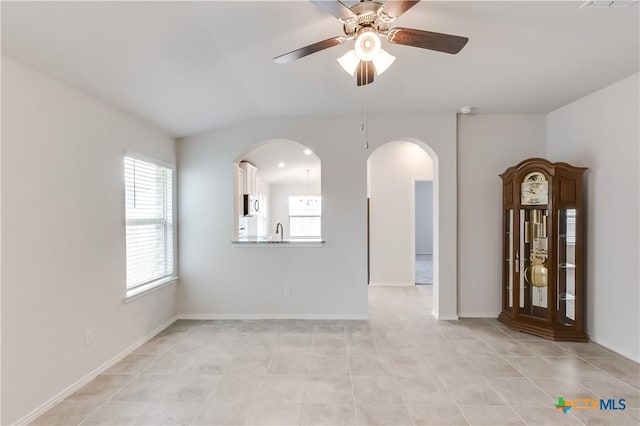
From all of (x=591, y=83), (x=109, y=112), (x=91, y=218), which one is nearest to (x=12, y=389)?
(x=91, y=218)

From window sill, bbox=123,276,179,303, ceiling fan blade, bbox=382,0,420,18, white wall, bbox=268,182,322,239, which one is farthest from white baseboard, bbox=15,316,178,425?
white wall, bbox=268,182,322,239

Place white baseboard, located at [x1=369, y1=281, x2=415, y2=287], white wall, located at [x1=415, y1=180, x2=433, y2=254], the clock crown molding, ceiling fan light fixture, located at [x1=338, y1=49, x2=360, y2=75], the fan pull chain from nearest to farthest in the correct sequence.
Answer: ceiling fan light fixture, located at [x1=338, y1=49, x2=360, y2=75] → the clock crown molding → the fan pull chain → white baseboard, located at [x1=369, y1=281, x2=415, y2=287] → white wall, located at [x1=415, y1=180, x2=433, y2=254]

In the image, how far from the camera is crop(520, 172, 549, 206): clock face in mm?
3365

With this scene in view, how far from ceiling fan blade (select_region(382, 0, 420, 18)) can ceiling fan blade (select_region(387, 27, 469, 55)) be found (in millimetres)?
93

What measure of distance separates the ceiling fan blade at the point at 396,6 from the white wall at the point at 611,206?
2759mm

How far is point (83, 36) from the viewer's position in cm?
196

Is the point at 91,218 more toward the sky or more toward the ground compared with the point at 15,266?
more toward the sky

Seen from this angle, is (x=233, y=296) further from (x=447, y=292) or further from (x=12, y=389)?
(x=447, y=292)

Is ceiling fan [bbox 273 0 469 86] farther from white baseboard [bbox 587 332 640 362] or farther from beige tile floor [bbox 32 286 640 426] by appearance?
white baseboard [bbox 587 332 640 362]

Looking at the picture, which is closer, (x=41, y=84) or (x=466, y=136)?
(x=41, y=84)

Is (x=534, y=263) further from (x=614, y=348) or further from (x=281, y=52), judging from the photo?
(x=281, y=52)

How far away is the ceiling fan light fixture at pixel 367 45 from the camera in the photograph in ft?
5.49

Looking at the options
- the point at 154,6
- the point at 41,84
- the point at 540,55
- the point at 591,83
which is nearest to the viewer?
the point at 154,6

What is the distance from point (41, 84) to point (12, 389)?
2.04m
